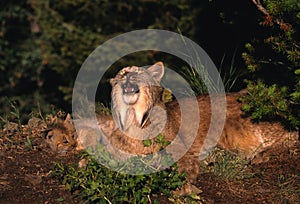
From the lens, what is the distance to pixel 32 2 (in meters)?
12.1

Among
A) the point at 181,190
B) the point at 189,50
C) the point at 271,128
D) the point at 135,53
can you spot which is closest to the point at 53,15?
the point at 135,53

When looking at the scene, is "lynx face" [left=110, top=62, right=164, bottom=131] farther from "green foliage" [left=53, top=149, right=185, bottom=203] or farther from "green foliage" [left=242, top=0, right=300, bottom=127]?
"green foliage" [left=242, top=0, right=300, bottom=127]

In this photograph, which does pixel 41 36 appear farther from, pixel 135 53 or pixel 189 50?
pixel 189 50

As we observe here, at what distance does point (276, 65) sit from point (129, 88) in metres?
1.85

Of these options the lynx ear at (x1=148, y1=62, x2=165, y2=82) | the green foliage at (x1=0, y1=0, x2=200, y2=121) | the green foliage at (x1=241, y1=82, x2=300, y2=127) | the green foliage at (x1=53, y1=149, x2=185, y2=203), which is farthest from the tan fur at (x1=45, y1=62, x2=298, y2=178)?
the green foliage at (x1=0, y1=0, x2=200, y2=121)

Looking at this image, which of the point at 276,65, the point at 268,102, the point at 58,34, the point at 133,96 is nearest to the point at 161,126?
the point at 133,96

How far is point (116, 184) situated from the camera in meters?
4.80

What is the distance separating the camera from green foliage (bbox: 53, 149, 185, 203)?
475 cm

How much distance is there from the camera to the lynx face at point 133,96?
5.44m

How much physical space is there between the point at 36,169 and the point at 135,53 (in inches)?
226

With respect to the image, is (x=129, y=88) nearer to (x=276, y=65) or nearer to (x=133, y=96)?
(x=133, y=96)

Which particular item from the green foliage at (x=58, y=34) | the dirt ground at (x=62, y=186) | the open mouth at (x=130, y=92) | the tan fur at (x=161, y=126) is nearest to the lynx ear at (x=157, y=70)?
the tan fur at (x=161, y=126)

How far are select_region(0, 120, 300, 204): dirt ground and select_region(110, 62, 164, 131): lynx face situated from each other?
25.6 inches

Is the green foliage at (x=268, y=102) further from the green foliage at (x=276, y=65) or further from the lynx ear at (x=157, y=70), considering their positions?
the lynx ear at (x=157, y=70)
